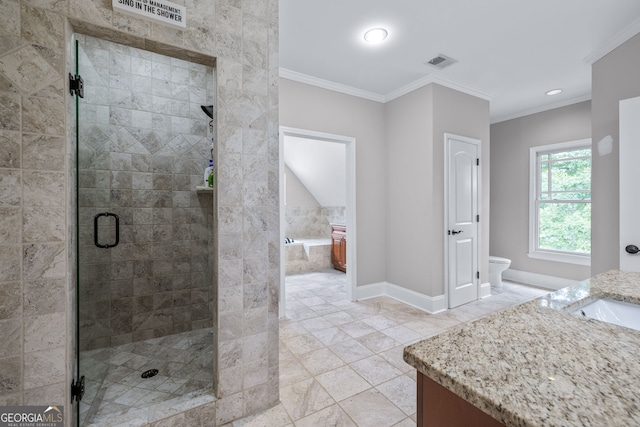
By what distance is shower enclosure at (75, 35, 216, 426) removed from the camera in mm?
2254

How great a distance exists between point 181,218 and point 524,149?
4817mm

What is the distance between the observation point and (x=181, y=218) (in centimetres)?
266

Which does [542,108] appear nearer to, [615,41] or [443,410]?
[615,41]

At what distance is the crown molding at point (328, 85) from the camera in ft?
10.1

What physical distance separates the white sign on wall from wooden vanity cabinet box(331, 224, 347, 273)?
4035 millimetres

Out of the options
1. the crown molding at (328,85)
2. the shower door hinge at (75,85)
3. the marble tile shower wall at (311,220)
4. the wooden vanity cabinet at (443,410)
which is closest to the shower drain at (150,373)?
the shower door hinge at (75,85)

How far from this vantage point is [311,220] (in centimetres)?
634

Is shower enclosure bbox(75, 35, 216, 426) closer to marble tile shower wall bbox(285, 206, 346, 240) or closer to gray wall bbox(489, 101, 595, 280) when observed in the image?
marble tile shower wall bbox(285, 206, 346, 240)

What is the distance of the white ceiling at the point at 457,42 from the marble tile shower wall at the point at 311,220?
299 cm

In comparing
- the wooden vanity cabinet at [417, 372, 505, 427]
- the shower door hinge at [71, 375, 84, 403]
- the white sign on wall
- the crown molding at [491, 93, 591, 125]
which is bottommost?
the shower door hinge at [71, 375, 84, 403]

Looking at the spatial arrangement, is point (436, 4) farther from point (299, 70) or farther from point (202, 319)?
point (202, 319)

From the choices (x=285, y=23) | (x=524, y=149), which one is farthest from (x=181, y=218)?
(x=524, y=149)

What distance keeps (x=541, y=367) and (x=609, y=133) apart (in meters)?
2.97

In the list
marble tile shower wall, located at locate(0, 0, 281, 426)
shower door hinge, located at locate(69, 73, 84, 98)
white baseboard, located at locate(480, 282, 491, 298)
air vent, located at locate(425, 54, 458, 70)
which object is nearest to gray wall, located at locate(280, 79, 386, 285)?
air vent, located at locate(425, 54, 458, 70)
